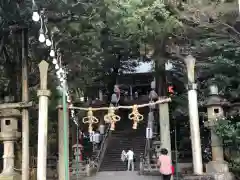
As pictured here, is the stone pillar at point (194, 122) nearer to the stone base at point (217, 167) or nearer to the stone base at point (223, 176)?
the stone base at point (217, 167)

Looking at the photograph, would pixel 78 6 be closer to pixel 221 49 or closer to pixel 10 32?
pixel 10 32

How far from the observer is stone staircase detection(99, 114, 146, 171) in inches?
875

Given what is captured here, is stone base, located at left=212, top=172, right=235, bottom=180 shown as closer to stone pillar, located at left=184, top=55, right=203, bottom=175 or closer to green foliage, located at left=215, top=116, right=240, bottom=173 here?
green foliage, located at left=215, top=116, right=240, bottom=173

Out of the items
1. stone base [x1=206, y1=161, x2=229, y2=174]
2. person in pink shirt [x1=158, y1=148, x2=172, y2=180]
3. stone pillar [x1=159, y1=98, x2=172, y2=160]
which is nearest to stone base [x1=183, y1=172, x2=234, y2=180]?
stone base [x1=206, y1=161, x2=229, y2=174]

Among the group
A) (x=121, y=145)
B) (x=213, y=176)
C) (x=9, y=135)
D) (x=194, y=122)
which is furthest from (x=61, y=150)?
(x=121, y=145)

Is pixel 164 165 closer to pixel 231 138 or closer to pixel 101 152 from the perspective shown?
pixel 231 138

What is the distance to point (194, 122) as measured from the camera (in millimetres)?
16250

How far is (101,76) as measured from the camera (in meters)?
31.2

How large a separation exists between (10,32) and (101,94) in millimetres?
14973

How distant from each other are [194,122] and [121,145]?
9596 millimetres

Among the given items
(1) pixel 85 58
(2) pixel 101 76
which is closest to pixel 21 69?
(1) pixel 85 58

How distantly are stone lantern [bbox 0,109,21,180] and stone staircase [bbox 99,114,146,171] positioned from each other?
6.26m

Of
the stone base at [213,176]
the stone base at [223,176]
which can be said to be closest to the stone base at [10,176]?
the stone base at [213,176]

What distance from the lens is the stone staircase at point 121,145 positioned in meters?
22.2
